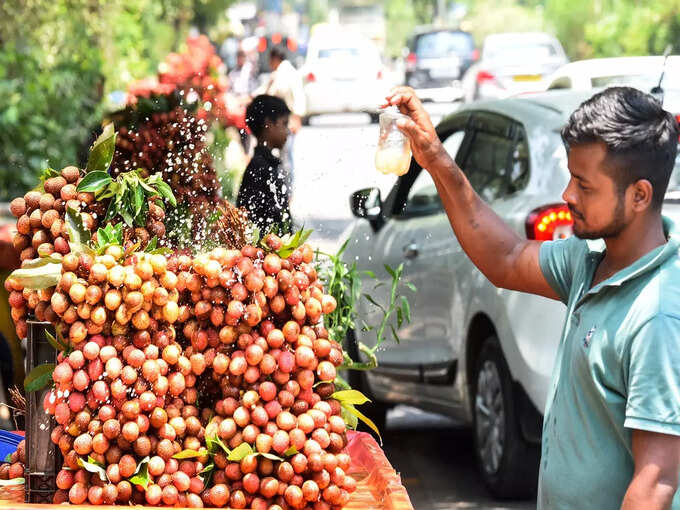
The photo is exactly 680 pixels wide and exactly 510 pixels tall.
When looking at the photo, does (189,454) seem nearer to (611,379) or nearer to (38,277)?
(38,277)

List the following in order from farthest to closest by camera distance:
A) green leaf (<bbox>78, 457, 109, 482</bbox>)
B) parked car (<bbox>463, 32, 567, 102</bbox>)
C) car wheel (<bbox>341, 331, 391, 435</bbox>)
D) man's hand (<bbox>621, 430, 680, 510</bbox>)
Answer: parked car (<bbox>463, 32, 567, 102</bbox>) → car wheel (<bbox>341, 331, 391, 435</bbox>) → green leaf (<bbox>78, 457, 109, 482</bbox>) → man's hand (<bbox>621, 430, 680, 510</bbox>)

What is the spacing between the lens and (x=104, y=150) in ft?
9.68

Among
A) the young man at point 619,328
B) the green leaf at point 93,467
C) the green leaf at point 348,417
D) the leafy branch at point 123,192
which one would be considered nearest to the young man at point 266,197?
the leafy branch at point 123,192

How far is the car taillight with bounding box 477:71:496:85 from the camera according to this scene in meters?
23.9

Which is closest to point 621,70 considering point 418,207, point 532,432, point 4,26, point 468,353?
point 418,207

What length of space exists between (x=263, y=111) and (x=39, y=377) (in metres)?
2.96

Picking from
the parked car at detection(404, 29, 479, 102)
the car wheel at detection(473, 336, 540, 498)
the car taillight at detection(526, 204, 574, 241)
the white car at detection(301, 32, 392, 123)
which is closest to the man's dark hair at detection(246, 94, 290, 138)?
the car taillight at detection(526, 204, 574, 241)

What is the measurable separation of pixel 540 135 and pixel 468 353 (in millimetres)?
1167

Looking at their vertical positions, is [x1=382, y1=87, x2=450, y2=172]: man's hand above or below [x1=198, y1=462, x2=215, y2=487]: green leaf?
above

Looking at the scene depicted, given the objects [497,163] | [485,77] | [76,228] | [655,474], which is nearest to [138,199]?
[76,228]

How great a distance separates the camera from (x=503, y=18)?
5491 centimetres

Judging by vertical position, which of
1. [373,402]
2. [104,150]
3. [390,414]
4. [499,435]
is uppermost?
[104,150]

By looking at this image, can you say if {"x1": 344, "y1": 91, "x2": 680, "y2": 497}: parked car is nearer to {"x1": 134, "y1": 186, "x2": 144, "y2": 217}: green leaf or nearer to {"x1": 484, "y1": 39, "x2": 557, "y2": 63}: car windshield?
{"x1": 134, "y1": 186, "x2": 144, "y2": 217}: green leaf

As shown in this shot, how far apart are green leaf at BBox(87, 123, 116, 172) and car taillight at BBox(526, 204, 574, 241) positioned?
2.72 meters
